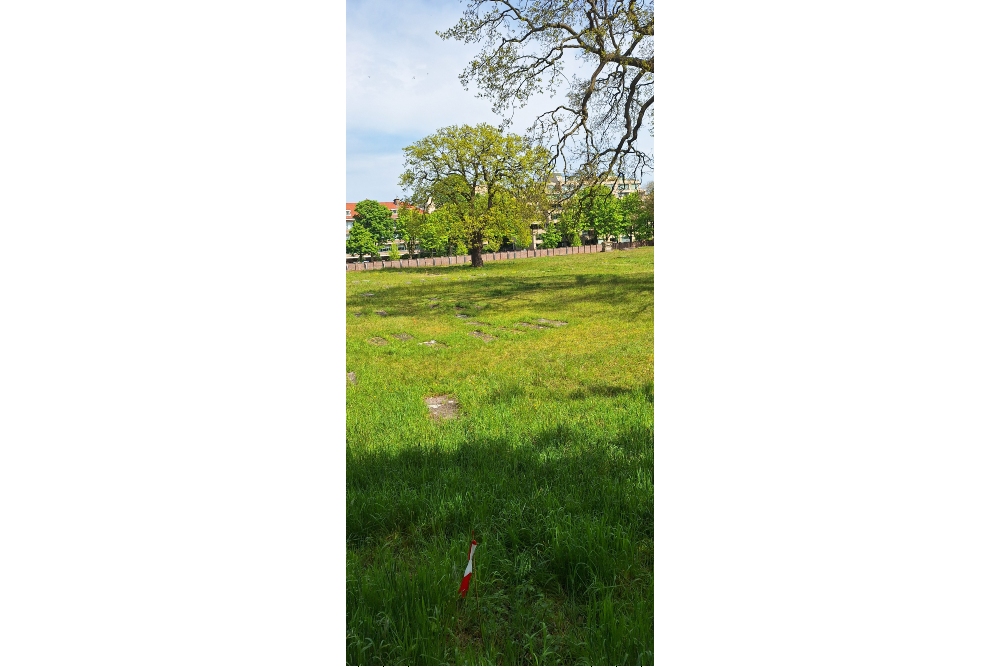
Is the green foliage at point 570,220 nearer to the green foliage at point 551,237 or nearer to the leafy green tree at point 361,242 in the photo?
the green foliage at point 551,237

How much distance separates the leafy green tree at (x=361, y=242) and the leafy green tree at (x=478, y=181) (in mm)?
305

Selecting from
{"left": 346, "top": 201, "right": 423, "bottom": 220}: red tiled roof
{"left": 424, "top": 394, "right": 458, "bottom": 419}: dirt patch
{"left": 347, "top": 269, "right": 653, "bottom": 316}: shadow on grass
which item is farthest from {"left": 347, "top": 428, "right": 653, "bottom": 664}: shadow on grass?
{"left": 346, "top": 201, "right": 423, "bottom": 220}: red tiled roof

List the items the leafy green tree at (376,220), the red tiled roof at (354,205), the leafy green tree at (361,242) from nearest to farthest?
the red tiled roof at (354,205) < the leafy green tree at (376,220) < the leafy green tree at (361,242)

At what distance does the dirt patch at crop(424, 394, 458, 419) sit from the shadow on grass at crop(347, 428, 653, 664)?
0.27 meters

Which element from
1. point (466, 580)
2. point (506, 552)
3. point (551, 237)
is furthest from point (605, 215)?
point (466, 580)

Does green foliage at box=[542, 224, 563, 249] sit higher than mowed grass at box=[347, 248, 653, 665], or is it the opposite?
green foliage at box=[542, 224, 563, 249]

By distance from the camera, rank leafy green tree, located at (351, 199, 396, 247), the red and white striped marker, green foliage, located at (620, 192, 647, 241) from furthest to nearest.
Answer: green foliage, located at (620, 192, 647, 241) → leafy green tree, located at (351, 199, 396, 247) → the red and white striped marker

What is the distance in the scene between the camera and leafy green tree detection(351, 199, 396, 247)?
7.81 feet

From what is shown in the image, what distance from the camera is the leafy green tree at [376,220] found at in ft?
7.81

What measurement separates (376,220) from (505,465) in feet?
4.60

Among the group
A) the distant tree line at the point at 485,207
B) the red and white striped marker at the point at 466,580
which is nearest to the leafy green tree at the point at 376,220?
the distant tree line at the point at 485,207

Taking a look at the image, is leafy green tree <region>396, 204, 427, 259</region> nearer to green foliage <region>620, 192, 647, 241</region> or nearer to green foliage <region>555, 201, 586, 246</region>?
green foliage <region>555, 201, 586, 246</region>

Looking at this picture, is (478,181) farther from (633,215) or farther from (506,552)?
(506,552)

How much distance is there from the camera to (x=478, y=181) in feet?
8.41
